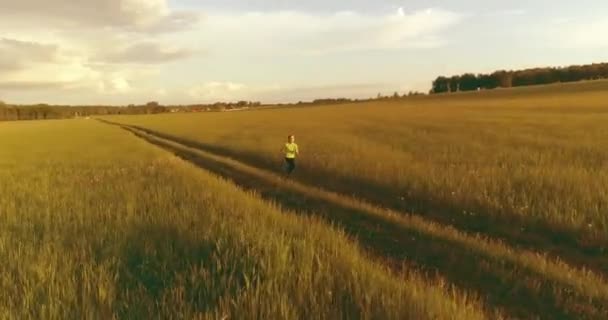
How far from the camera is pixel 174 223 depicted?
6887mm

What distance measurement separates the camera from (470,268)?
6.82m

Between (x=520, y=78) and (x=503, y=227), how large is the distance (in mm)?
157634

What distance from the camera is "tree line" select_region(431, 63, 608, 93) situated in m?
136

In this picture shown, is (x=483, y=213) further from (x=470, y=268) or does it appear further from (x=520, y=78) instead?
(x=520, y=78)

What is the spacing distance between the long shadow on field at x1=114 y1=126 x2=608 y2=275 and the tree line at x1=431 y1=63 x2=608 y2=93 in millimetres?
143486

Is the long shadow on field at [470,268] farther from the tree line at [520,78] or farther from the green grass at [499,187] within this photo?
the tree line at [520,78]

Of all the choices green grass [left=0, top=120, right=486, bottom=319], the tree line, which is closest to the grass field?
green grass [left=0, top=120, right=486, bottom=319]

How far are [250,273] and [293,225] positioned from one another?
2.77 metres

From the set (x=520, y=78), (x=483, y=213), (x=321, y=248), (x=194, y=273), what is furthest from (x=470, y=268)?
(x=520, y=78)

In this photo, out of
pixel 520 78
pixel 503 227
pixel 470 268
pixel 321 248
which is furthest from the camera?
pixel 520 78

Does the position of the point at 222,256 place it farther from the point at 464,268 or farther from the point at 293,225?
the point at 464,268

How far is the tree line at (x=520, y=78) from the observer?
13588 centimetres

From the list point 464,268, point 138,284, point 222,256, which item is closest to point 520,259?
point 464,268

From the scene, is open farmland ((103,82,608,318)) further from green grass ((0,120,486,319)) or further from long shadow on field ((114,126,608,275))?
green grass ((0,120,486,319))
